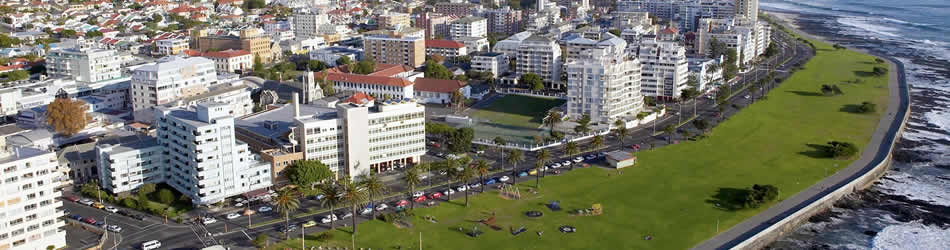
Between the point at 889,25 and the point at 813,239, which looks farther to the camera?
the point at 889,25

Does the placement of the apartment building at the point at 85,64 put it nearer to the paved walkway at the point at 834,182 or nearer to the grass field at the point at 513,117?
the grass field at the point at 513,117

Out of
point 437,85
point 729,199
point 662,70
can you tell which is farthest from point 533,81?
point 729,199

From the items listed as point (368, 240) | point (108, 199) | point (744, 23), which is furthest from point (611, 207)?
point (744, 23)

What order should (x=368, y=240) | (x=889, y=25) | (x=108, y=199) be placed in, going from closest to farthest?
(x=368, y=240) < (x=108, y=199) < (x=889, y=25)

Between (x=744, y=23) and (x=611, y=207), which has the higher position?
(x=744, y=23)

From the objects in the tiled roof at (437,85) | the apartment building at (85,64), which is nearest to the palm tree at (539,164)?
the tiled roof at (437,85)

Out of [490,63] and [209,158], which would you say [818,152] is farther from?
[209,158]

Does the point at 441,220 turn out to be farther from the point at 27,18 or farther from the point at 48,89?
the point at 27,18
